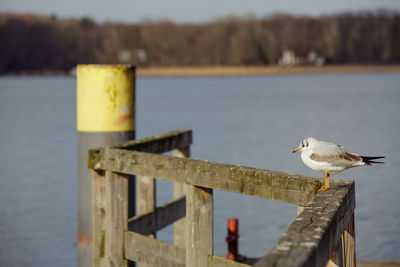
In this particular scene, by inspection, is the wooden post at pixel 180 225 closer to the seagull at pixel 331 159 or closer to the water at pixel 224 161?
the seagull at pixel 331 159

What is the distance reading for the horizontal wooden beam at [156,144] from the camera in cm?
450

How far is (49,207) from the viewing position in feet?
48.5

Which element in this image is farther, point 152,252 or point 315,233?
point 152,252

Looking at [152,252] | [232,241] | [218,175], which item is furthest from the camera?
[232,241]

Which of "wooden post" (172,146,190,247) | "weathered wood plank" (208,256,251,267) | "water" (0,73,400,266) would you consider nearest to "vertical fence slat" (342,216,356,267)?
"weathered wood plank" (208,256,251,267)

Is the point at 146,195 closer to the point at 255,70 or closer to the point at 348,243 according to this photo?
the point at 348,243

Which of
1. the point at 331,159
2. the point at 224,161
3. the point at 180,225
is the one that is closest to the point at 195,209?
the point at 331,159

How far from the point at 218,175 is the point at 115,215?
1.14m

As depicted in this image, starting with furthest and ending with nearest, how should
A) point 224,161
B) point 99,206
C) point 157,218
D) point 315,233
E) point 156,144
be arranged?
point 224,161 → point 157,218 → point 156,144 → point 99,206 → point 315,233

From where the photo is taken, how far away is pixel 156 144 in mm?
5223

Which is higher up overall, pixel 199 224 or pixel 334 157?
pixel 334 157

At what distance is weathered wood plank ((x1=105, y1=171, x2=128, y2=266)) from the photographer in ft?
14.4

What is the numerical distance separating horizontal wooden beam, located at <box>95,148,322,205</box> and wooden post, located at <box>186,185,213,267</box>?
7 centimetres

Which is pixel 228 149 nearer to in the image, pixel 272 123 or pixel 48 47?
pixel 272 123
